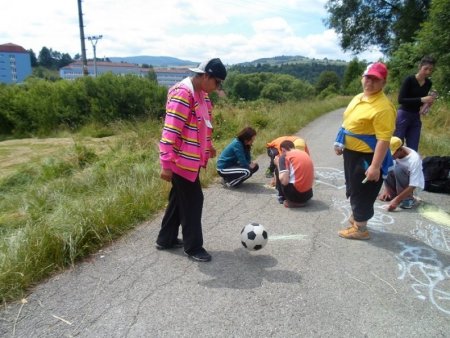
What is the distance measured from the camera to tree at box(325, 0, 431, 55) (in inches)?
843

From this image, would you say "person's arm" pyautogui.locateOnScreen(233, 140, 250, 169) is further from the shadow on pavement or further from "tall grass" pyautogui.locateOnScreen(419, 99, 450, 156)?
"tall grass" pyautogui.locateOnScreen(419, 99, 450, 156)

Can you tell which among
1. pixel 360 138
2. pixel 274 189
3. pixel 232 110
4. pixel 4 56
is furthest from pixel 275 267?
pixel 4 56

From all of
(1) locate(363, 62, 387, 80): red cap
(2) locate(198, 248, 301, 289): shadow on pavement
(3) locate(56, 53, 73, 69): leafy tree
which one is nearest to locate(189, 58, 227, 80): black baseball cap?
(1) locate(363, 62, 387, 80): red cap

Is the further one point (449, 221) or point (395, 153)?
point (395, 153)

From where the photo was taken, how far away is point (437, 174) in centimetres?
570

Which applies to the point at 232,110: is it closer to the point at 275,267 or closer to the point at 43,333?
the point at 275,267

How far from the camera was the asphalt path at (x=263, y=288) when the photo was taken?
262 cm

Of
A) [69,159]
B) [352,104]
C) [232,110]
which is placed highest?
[352,104]

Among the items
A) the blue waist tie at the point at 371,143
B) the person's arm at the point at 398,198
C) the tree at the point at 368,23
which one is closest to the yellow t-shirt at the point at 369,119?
the blue waist tie at the point at 371,143

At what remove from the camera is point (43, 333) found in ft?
8.41

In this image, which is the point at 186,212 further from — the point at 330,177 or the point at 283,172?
the point at 330,177

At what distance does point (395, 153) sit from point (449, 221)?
108cm

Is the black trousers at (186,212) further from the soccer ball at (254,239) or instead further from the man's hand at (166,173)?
the soccer ball at (254,239)

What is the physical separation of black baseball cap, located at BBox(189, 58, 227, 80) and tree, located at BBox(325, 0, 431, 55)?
21132 millimetres
